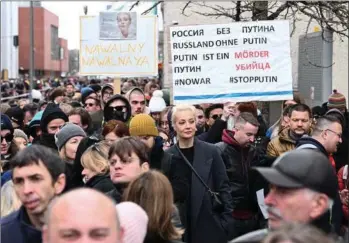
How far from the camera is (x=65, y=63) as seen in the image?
Answer: 141375 millimetres

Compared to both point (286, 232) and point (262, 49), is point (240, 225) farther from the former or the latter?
point (286, 232)

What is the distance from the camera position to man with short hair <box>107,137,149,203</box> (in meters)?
5.28

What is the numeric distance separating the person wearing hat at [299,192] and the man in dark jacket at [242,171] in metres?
3.43

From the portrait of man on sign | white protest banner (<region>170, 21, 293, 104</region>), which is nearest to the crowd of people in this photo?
white protest banner (<region>170, 21, 293, 104</region>)

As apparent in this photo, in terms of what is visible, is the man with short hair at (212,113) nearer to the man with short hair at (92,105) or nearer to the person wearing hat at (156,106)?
the person wearing hat at (156,106)

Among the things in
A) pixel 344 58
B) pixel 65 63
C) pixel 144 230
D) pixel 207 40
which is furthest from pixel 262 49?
pixel 65 63

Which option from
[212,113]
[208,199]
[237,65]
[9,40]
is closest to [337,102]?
[212,113]

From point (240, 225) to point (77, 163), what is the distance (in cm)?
166

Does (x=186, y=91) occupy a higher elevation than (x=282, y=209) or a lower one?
higher

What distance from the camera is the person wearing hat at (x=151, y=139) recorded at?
668cm

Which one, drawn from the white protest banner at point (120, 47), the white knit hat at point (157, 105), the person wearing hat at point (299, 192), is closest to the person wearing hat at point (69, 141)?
the person wearing hat at point (299, 192)

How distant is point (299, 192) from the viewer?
359 centimetres

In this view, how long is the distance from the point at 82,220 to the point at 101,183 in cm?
231

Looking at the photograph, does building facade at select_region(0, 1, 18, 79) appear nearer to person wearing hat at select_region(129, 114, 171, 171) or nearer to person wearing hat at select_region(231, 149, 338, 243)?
person wearing hat at select_region(129, 114, 171, 171)
